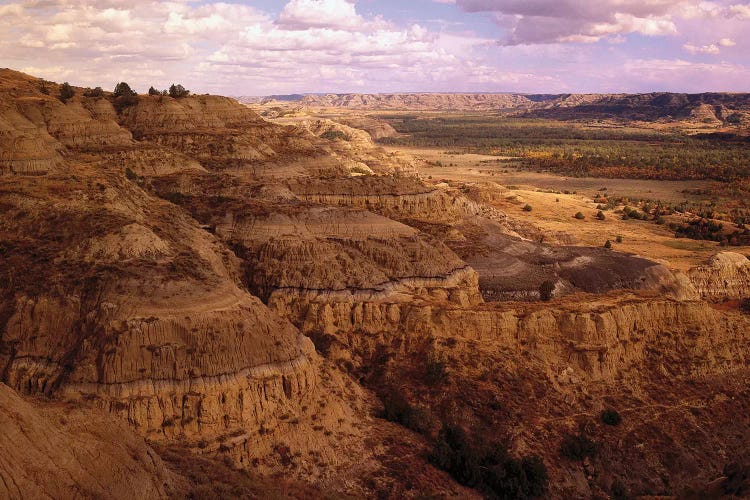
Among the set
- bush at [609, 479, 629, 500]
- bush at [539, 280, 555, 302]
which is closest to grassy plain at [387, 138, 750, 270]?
bush at [539, 280, 555, 302]

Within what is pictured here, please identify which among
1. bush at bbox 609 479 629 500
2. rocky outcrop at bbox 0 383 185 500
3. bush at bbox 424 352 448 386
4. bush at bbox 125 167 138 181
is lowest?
bush at bbox 609 479 629 500

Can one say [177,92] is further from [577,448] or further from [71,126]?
[577,448]

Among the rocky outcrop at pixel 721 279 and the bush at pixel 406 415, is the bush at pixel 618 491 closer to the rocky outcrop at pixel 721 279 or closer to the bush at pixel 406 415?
the bush at pixel 406 415

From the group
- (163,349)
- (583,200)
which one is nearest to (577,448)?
(163,349)

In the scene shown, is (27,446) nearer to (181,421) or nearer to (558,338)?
(181,421)

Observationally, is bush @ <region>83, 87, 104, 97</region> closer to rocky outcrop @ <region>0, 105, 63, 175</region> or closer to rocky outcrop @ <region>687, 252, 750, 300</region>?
rocky outcrop @ <region>0, 105, 63, 175</region>

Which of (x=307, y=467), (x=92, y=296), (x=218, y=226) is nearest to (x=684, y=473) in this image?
(x=307, y=467)
